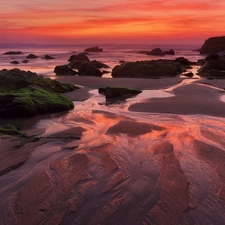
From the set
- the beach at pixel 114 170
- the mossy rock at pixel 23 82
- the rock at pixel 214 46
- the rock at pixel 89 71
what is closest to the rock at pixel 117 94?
the mossy rock at pixel 23 82

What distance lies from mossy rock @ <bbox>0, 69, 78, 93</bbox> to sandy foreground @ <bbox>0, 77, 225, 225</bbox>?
418cm

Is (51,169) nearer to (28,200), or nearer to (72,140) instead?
(28,200)

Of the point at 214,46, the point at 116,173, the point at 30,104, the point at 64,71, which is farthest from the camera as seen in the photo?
the point at 214,46

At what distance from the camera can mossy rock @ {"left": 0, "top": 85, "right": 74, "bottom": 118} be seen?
694cm

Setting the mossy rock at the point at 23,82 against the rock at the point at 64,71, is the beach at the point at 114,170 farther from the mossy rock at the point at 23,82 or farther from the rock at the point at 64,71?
the rock at the point at 64,71

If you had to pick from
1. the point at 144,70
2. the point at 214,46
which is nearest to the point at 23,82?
the point at 144,70

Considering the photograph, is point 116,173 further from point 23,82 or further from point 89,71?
point 89,71

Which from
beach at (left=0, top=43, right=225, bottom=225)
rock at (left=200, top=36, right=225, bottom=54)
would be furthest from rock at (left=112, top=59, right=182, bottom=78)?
rock at (left=200, top=36, right=225, bottom=54)

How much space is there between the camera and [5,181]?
349 cm

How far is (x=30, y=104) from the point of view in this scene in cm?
725

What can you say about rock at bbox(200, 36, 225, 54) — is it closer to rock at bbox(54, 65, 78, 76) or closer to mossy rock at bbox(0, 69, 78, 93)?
rock at bbox(54, 65, 78, 76)

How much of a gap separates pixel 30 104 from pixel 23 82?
11.7 feet

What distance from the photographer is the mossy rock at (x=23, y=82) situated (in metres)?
10.2

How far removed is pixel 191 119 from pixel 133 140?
2176mm
